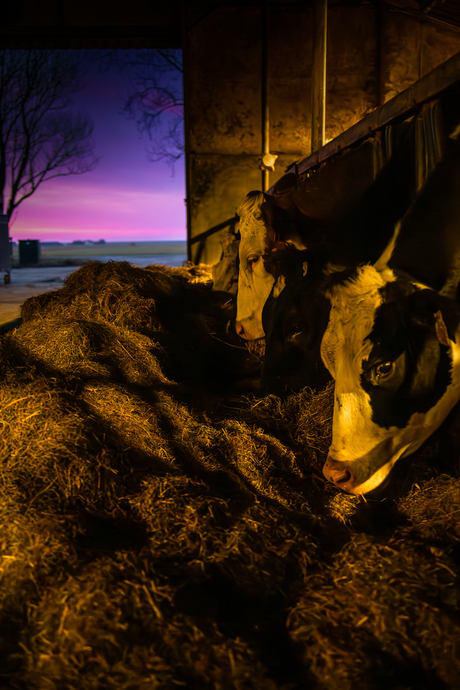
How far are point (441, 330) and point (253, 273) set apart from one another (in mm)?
2919

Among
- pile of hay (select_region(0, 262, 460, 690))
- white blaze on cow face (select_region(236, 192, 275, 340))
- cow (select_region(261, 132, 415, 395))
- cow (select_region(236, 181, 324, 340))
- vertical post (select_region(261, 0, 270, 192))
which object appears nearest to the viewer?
pile of hay (select_region(0, 262, 460, 690))

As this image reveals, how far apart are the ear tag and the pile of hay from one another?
2.42 feet

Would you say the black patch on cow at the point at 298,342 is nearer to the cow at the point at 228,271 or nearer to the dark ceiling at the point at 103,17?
the cow at the point at 228,271

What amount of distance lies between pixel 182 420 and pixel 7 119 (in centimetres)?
1606

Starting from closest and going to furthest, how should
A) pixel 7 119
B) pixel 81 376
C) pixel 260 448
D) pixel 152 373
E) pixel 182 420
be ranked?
pixel 260 448
pixel 182 420
pixel 81 376
pixel 152 373
pixel 7 119

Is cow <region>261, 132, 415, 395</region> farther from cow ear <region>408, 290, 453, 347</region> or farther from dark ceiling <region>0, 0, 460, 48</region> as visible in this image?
dark ceiling <region>0, 0, 460, 48</region>

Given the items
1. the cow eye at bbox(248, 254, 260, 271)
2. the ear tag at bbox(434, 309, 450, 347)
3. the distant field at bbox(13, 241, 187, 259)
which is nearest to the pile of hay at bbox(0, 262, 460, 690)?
the ear tag at bbox(434, 309, 450, 347)

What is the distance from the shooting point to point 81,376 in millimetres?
3465

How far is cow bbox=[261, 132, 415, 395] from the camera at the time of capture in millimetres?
3410

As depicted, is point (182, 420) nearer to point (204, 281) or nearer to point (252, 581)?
point (252, 581)

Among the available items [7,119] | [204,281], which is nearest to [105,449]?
[204,281]

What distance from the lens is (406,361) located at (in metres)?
2.34

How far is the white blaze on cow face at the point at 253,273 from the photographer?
491cm

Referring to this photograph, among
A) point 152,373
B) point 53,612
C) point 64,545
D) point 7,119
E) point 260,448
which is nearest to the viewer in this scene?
point 53,612
